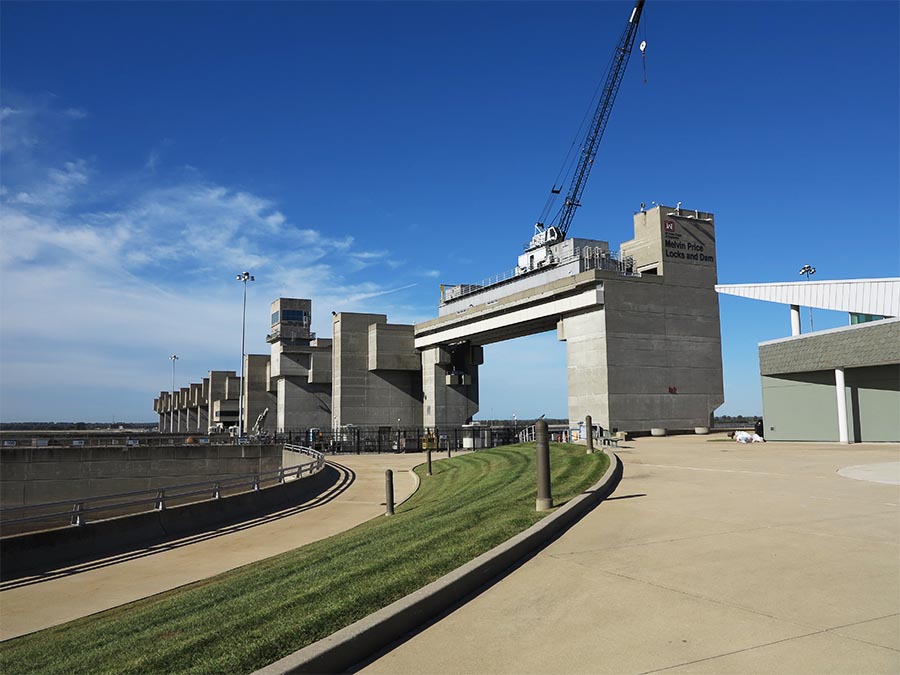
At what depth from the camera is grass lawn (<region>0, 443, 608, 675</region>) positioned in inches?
226

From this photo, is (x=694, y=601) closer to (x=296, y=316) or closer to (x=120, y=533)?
(x=120, y=533)

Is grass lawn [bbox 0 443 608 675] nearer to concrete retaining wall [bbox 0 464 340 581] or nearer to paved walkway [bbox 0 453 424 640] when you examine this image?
paved walkway [bbox 0 453 424 640]

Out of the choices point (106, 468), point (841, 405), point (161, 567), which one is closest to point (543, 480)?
point (161, 567)

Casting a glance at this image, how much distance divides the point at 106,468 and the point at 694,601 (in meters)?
43.4

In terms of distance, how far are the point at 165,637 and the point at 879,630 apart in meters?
6.60

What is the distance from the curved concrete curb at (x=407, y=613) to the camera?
16.5 ft

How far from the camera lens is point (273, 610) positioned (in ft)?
21.9

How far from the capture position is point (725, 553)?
8031 millimetres

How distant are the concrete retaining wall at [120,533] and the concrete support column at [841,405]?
26.9 m

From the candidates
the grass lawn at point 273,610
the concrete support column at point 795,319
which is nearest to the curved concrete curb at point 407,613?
the grass lawn at point 273,610

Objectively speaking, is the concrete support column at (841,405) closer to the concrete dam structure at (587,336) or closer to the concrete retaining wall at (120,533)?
the concrete dam structure at (587,336)

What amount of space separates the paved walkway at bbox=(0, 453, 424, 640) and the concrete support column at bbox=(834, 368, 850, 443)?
2247 cm

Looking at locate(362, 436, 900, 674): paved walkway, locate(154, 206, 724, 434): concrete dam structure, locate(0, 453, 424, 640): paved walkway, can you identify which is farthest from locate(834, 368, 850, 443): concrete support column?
locate(362, 436, 900, 674): paved walkway

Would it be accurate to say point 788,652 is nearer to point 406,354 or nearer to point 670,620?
point 670,620
